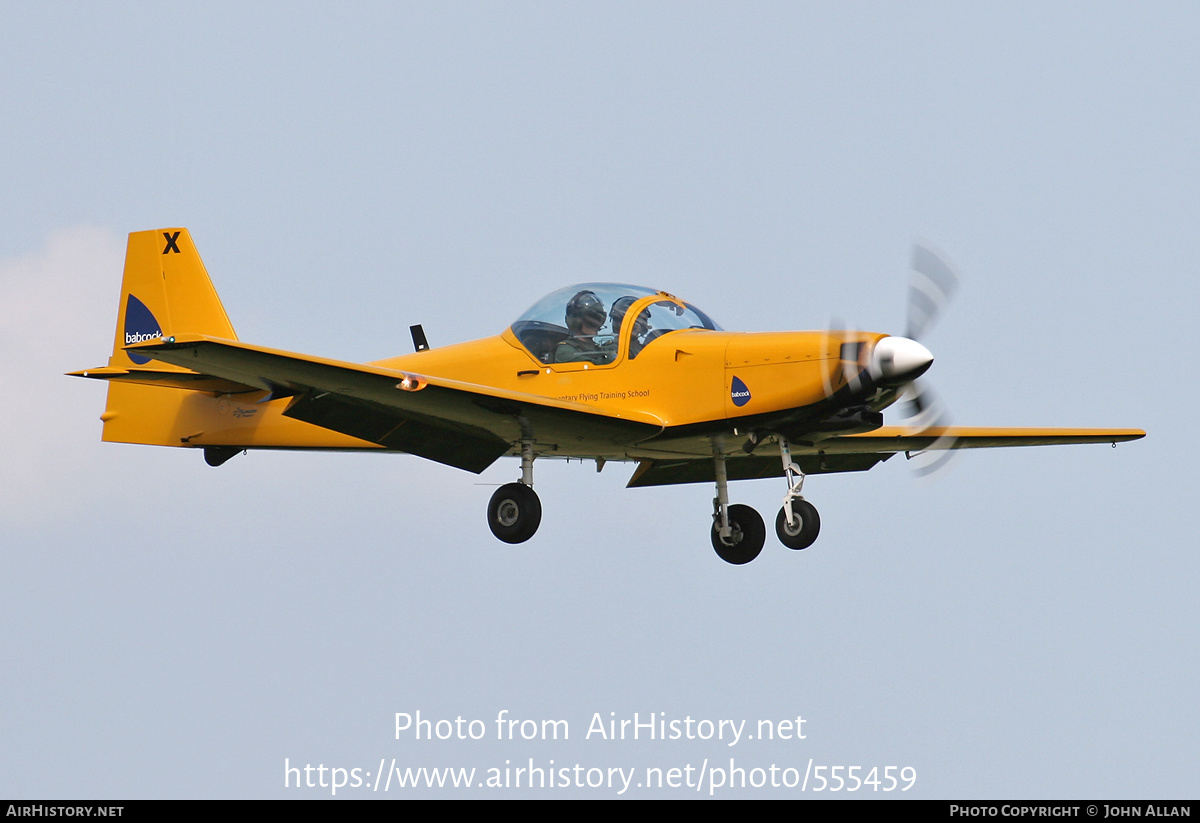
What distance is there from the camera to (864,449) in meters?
18.2

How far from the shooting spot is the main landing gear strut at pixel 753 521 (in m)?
15.9

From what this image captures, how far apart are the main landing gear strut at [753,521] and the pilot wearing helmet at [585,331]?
166 cm

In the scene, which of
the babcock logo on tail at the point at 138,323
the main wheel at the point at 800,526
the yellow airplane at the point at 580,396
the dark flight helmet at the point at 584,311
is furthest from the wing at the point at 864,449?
the babcock logo on tail at the point at 138,323

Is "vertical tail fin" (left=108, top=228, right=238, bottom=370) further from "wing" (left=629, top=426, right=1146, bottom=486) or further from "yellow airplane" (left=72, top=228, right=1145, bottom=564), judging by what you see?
"wing" (left=629, top=426, right=1146, bottom=486)

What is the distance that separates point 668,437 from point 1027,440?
5590mm

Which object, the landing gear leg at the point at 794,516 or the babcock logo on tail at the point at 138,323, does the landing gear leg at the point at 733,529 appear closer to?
the landing gear leg at the point at 794,516

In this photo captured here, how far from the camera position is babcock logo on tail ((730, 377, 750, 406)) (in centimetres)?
1540

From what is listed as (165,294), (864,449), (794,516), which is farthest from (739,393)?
(165,294)

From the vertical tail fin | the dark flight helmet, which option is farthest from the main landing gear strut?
the vertical tail fin

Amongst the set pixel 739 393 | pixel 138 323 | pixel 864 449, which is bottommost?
pixel 864 449

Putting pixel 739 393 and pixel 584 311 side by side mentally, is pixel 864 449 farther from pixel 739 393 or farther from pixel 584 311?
pixel 584 311

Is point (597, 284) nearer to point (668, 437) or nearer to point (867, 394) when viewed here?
point (668, 437)

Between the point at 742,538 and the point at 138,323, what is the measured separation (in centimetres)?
840
